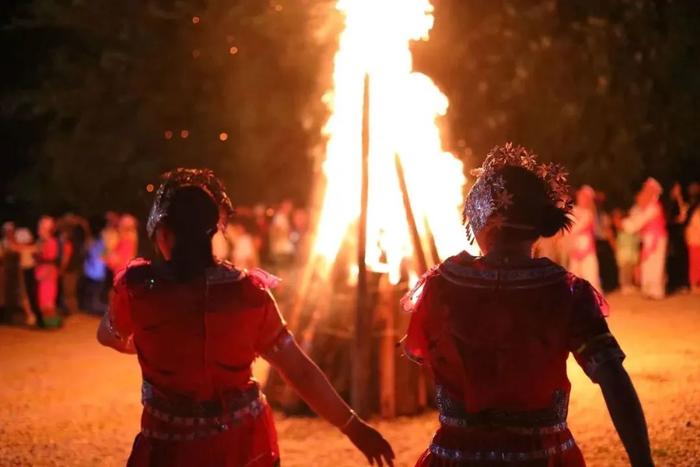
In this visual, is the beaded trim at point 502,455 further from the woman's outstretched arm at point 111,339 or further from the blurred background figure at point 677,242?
the blurred background figure at point 677,242

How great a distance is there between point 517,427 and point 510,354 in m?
0.22

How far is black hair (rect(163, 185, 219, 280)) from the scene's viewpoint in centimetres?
297

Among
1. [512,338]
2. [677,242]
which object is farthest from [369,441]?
[677,242]

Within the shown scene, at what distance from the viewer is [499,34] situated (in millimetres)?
19406

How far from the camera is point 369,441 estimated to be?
3162mm

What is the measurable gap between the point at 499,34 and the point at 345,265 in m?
12.3

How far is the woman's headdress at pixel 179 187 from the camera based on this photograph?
302 cm

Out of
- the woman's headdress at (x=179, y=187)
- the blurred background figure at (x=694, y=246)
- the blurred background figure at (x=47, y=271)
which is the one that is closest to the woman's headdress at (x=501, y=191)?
the woman's headdress at (x=179, y=187)

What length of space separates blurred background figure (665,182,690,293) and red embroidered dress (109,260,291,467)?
14021 millimetres

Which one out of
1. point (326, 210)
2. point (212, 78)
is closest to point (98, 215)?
point (212, 78)

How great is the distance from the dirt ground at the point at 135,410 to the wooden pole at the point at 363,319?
0.31 m

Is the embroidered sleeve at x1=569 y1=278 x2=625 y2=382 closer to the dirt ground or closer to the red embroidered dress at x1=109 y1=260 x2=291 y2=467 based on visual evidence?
the red embroidered dress at x1=109 y1=260 x2=291 y2=467

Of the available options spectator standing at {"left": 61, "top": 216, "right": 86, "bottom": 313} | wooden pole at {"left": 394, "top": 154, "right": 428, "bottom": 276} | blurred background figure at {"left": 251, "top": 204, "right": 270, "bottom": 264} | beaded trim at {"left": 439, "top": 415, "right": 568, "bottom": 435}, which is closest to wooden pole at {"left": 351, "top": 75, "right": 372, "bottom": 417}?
wooden pole at {"left": 394, "top": 154, "right": 428, "bottom": 276}

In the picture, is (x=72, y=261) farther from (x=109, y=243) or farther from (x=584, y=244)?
(x=584, y=244)
